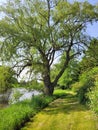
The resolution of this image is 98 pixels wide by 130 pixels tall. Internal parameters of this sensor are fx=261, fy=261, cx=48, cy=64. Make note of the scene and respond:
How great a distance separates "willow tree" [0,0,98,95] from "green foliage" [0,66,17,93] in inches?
44.2

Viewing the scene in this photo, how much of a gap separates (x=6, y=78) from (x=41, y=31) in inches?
225

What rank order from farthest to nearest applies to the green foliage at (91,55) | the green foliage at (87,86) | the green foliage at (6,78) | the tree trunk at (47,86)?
the green foliage at (91,55) < the tree trunk at (47,86) < the green foliage at (6,78) < the green foliage at (87,86)

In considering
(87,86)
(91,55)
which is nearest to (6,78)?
(87,86)

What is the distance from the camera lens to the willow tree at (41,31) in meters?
24.7

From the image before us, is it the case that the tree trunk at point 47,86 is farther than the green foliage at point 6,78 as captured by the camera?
Yes

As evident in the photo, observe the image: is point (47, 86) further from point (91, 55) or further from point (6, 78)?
point (91, 55)

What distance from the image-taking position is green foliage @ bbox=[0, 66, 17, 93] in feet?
75.3

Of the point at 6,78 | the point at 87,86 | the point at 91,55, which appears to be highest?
the point at 91,55

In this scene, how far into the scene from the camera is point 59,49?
27562 millimetres

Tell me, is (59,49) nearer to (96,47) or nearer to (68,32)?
(68,32)

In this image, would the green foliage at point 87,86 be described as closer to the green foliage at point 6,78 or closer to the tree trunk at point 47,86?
the green foliage at point 6,78

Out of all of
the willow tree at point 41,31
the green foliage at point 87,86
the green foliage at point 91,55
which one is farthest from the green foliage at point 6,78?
the green foliage at point 91,55

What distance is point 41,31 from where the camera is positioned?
83.0 ft

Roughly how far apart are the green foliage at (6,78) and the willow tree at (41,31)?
3.69 ft
